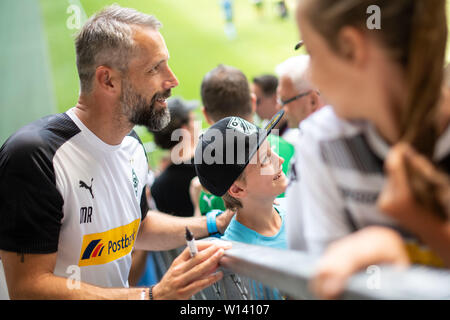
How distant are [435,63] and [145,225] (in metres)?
1.85

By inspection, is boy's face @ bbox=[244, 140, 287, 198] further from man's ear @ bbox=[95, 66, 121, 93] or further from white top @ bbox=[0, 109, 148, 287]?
man's ear @ bbox=[95, 66, 121, 93]

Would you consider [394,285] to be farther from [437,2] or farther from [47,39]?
[47,39]

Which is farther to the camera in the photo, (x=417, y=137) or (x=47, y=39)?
(x=47, y=39)

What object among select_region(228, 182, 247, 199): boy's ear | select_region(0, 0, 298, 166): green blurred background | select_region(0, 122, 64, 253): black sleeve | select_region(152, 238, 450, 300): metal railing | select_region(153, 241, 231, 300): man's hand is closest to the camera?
select_region(152, 238, 450, 300): metal railing

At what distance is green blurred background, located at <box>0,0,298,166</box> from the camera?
1237 centimetres

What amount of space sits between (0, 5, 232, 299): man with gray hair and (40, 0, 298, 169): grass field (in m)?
10.2

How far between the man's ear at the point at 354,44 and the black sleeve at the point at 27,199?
4.41 ft

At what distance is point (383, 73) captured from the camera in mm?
802

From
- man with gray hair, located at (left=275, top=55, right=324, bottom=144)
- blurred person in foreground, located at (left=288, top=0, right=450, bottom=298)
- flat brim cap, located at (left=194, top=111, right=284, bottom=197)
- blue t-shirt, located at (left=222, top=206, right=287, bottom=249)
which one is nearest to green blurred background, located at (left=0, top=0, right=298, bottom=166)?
man with gray hair, located at (left=275, top=55, right=324, bottom=144)

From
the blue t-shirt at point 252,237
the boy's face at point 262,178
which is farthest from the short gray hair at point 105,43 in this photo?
the blue t-shirt at point 252,237

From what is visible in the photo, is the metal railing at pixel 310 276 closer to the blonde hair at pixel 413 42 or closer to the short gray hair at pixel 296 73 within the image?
the blonde hair at pixel 413 42

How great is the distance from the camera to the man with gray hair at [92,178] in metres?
1.70
